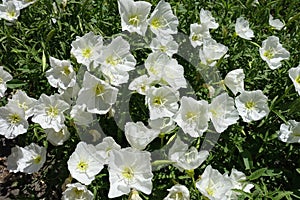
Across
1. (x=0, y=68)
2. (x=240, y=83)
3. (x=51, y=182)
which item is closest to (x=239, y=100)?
(x=240, y=83)

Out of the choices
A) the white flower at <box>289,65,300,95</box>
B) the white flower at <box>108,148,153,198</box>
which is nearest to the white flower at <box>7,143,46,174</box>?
the white flower at <box>108,148,153,198</box>

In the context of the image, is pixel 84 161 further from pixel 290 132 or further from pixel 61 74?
pixel 290 132

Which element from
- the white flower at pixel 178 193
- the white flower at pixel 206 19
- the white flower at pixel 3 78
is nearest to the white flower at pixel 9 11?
the white flower at pixel 3 78

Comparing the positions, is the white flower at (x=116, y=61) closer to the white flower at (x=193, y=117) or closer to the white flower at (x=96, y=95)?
the white flower at (x=96, y=95)

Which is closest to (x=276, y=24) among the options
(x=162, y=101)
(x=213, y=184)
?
(x=162, y=101)

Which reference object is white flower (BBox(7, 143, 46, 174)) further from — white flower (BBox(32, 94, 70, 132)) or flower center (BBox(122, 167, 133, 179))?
flower center (BBox(122, 167, 133, 179))

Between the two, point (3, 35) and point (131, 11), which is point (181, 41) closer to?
point (131, 11)

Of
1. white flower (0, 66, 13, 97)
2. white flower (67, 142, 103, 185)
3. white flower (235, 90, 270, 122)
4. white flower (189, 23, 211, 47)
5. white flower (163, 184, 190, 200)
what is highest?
white flower (189, 23, 211, 47)
